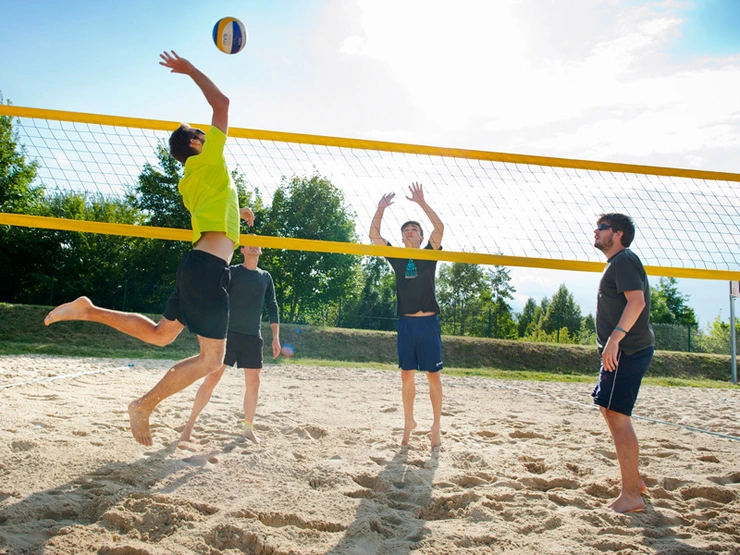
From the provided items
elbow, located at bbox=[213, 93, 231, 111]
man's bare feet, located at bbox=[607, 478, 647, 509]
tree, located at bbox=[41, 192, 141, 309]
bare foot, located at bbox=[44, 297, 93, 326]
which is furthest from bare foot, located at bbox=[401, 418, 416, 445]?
tree, located at bbox=[41, 192, 141, 309]

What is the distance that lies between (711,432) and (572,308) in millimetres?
49112

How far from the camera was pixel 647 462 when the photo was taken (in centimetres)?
372

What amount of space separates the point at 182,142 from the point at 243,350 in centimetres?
161

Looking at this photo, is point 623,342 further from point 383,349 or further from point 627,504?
point 383,349

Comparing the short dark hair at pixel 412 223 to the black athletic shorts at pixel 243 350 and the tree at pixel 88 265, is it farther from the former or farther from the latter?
the tree at pixel 88 265

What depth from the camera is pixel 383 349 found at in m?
16.6

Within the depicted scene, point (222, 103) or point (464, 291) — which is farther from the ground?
point (464, 291)

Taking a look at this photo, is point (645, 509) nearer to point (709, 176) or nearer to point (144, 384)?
point (709, 176)

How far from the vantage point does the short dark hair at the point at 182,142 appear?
297cm

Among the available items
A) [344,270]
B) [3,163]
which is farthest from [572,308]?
[3,163]

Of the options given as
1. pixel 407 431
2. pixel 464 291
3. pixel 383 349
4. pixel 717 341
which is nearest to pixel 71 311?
pixel 407 431

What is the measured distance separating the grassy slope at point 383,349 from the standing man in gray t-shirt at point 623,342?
1025 centimetres

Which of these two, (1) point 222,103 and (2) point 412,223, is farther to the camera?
(2) point 412,223

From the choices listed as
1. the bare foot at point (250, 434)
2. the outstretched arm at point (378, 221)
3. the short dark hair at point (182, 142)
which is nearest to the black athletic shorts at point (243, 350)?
the bare foot at point (250, 434)
